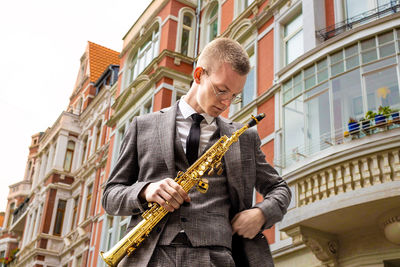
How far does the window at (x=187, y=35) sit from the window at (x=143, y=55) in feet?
3.86

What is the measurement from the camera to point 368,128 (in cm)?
1101

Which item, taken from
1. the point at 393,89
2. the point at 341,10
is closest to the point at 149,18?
the point at 341,10

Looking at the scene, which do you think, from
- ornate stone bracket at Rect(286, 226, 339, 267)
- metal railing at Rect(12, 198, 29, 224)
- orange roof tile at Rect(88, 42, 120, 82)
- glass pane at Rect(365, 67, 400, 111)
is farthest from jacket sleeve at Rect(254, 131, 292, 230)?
metal railing at Rect(12, 198, 29, 224)

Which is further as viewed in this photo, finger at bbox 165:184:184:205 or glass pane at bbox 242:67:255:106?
glass pane at bbox 242:67:255:106

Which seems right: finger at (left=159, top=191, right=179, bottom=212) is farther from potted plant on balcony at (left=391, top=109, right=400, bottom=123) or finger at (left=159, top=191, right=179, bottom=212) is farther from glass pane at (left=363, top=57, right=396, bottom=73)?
glass pane at (left=363, top=57, right=396, bottom=73)

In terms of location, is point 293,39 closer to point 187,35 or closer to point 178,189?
point 187,35

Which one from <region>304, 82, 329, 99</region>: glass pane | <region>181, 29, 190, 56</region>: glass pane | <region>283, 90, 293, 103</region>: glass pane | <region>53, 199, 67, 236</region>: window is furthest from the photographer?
<region>53, 199, 67, 236</region>: window

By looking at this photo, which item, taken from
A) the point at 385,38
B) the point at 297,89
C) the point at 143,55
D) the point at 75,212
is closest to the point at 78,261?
the point at 75,212

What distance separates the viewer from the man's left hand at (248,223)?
9.98 feet

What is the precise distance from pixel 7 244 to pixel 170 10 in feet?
101

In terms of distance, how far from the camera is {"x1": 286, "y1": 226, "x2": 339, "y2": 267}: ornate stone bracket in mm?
11891

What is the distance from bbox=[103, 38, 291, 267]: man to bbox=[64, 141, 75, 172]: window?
101 ft

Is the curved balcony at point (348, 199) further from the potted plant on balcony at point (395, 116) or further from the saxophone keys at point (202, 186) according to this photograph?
the saxophone keys at point (202, 186)

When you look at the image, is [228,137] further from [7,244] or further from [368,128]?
[7,244]
